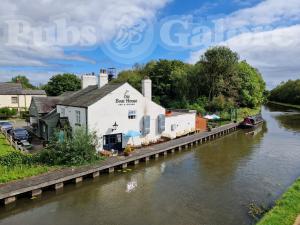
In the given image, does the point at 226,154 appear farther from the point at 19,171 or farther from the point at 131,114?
the point at 19,171

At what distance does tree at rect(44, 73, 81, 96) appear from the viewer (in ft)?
235

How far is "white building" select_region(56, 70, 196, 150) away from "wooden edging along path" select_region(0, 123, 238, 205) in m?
1.72

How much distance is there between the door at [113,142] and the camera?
2404 centimetres

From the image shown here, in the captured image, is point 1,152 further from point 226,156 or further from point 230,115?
point 230,115

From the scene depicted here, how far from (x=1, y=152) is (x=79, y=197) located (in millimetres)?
9289

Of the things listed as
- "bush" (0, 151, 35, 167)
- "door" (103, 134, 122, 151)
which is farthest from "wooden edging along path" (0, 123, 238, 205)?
"bush" (0, 151, 35, 167)

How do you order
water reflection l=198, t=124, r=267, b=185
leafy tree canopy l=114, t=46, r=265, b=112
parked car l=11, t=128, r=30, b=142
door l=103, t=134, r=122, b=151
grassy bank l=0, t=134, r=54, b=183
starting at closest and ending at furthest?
grassy bank l=0, t=134, r=54, b=183 < water reflection l=198, t=124, r=267, b=185 < door l=103, t=134, r=122, b=151 < parked car l=11, t=128, r=30, b=142 < leafy tree canopy l=114, t=46, r=265, b=112

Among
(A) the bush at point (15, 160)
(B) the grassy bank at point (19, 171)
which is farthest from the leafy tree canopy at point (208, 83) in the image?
(B) the grassy bank at point (19, 171)

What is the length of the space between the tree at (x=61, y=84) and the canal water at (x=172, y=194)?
5124cm

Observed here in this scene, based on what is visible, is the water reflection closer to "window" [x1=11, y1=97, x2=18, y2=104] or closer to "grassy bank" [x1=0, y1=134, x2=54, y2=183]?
"grassy bank" [x1=0, y1=134, x2=54, y2=183]

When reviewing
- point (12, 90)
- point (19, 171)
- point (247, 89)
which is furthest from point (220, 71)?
point (19, 171)

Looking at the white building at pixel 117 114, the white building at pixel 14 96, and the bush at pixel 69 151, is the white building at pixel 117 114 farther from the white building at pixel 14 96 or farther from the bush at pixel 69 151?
the white building at pixel 14 96

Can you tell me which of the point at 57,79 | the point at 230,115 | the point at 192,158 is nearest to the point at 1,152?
the point at 192,158

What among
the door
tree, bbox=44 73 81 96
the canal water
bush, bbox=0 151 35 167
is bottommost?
the canal water
